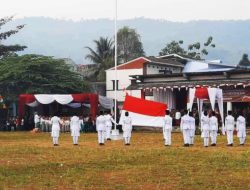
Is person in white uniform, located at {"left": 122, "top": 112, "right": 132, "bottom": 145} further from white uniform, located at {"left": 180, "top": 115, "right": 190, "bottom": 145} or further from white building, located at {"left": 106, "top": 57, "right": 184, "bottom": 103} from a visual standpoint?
white building, located at {"left": 106, "top": 57, "right": 184, "bottom": 103}

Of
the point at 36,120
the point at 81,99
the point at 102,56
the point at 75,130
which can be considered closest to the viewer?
the point at 75,130

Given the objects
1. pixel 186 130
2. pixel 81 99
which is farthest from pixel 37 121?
pixel 186 130

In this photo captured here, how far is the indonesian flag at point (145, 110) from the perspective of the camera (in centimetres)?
3091

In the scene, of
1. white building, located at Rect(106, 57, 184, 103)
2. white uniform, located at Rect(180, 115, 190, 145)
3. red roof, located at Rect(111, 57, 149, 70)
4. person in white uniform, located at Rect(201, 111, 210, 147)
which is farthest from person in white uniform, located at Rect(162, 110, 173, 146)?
red roof, located at Rect(111, 57, 149, 70)

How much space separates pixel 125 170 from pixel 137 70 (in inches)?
1800

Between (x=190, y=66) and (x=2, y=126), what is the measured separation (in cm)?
2294

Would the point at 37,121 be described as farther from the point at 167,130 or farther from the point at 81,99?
the point at 167,130

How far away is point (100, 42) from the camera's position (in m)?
74.2

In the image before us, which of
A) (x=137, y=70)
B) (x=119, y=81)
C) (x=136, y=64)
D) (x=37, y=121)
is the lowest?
(x=37, y=121)

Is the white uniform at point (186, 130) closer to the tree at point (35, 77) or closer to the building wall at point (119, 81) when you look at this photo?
the tree at point (35, 77)

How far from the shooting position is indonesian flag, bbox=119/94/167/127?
30.9 metres

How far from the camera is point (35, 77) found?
5169 cm

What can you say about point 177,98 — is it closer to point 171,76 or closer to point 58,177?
point 171,76

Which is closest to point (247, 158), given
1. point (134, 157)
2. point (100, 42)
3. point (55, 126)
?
point (134, 157)
